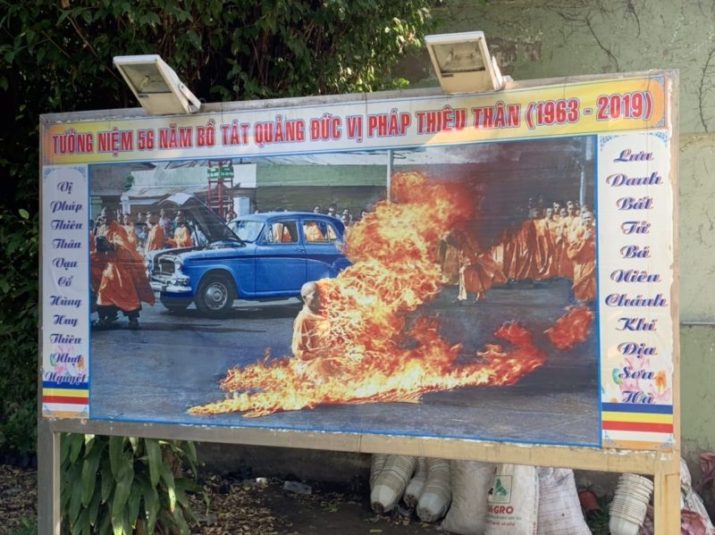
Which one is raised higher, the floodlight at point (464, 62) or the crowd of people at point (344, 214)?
the floodlight at point (464, 62)

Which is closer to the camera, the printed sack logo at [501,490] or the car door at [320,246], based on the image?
the car door at [320,246]

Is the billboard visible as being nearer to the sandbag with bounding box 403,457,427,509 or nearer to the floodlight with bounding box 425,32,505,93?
the floodlight with bounding box 425,32,505,93

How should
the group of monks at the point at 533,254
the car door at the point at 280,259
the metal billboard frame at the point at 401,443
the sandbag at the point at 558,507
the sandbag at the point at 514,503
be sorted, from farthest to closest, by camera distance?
the sandbag at the point at 558,507
the sandbag at the point at 514,503
the car door at the point at 280,259
the group of monks at the point at 533,254
the metal billboard frame at the point at 401,443

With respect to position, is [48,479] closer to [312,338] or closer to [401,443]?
[312,338]

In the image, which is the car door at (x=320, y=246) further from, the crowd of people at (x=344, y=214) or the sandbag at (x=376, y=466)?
the sandbag at (x=376, y=466)

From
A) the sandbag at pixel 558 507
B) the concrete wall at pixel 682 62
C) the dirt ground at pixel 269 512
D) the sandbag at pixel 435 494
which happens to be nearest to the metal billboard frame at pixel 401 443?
the dirt ground at pixel 269 512

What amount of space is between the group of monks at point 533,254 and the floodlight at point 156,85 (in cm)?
134

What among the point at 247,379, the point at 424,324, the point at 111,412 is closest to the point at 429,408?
the point at 424,324

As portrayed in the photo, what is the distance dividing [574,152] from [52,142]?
8.14 ft

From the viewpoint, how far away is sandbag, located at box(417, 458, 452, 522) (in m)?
5.39

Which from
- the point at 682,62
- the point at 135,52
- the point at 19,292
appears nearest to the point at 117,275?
the point at 19,292

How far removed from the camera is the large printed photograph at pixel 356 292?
10.0 feet

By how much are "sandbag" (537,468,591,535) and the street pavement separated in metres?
2.09

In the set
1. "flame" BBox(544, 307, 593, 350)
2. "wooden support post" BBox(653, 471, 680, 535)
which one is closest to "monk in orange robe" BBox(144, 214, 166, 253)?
"flame" BBox(544, 307, 593, 350)
